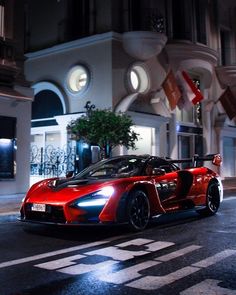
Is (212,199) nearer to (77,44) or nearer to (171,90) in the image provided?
(171,90)

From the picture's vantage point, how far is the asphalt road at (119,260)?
4844mm

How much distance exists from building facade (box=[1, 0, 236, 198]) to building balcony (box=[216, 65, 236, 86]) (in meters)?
0.06

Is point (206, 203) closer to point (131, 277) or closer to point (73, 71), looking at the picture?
point (131, 277)

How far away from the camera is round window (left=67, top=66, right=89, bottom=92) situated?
20359 millimetres

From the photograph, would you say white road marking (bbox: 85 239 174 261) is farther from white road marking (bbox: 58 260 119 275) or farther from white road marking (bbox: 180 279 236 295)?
white road marking (bbox: 180 279 236 295)

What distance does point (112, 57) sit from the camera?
19.1m

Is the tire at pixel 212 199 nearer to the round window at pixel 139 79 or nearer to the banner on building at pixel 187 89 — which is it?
the round window at pixel 139 79

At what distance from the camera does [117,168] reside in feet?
30.8

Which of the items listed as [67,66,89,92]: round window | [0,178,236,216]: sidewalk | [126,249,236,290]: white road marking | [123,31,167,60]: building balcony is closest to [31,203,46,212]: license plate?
[0,178,236,216]: sidewalk

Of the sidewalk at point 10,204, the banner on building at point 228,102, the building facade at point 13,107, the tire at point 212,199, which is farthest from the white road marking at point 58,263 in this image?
the banner on building at point 228,102

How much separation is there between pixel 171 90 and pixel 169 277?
16296 millimetres

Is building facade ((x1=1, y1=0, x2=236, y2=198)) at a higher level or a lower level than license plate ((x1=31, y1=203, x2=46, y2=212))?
higher

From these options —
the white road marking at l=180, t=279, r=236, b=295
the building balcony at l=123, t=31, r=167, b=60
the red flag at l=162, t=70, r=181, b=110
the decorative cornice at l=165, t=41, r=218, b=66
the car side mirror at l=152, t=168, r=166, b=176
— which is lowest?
the white road marking at l=180, t=279, r=236, b=295

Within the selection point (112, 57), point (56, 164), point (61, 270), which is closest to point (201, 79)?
point (112, 57)
